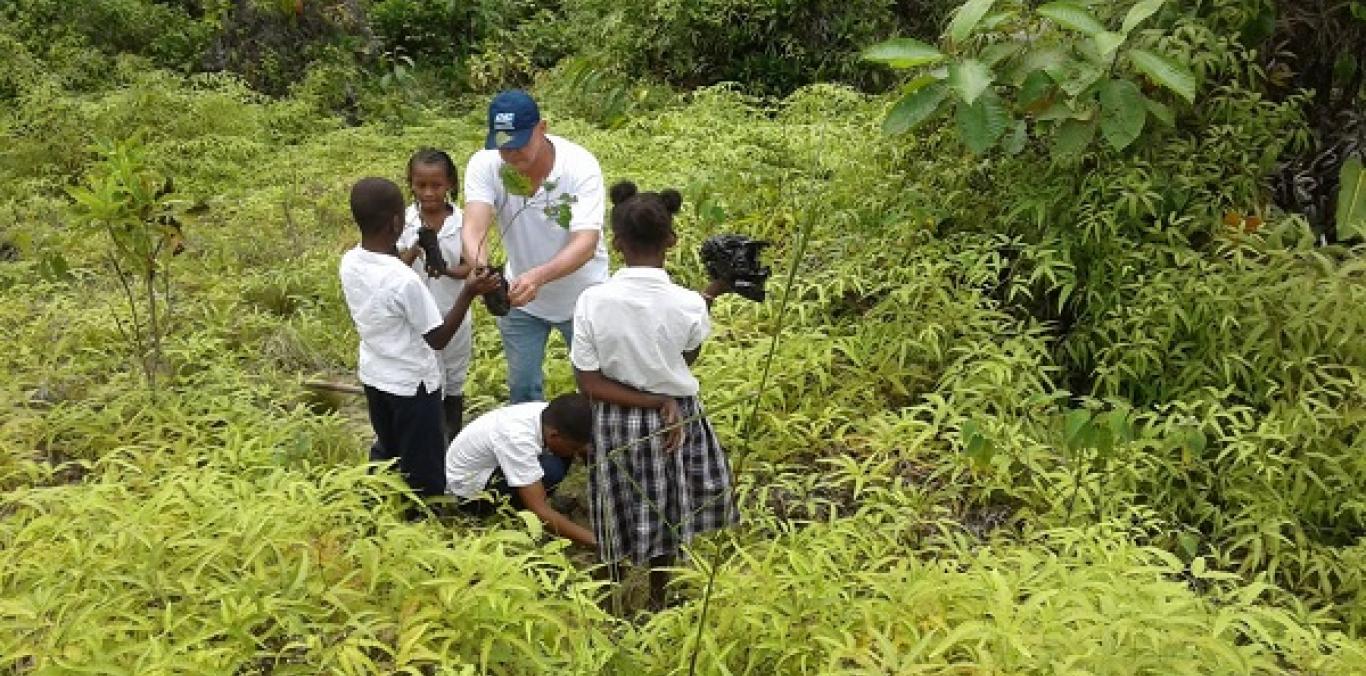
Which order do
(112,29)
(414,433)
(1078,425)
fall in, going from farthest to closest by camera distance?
1. (112,29)
2. (414,433)
3. (1078,425)

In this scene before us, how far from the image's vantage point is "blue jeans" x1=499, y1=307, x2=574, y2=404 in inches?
154

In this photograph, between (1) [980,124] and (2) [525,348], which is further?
(1) [980,124]

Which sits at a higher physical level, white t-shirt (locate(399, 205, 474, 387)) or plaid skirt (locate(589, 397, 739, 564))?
white t-shirt (locate(399, 205, 474, 387))

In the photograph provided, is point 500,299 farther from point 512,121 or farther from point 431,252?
point 512,121

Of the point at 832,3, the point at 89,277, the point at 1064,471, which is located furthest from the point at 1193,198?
the point at 89,277

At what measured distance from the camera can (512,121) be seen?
11.6ft

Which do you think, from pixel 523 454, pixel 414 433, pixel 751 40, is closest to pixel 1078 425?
pixel 523 454

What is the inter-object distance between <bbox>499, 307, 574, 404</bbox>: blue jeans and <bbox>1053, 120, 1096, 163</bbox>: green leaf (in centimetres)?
204

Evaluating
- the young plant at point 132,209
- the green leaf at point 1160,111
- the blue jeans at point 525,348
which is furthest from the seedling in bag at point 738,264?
the young plant at point 132,209

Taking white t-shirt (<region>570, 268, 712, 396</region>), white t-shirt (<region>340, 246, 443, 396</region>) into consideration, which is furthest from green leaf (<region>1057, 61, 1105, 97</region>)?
white t-shirt (<region>340, 246, 443, 396</region>)

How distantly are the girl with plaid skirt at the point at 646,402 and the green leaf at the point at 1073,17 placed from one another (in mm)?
1802

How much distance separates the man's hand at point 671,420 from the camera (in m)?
3.21

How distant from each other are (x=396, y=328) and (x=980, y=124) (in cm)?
234

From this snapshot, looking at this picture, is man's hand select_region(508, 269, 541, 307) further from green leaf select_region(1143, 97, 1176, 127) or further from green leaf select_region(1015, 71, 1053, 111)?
green leaf select_region(1143, 97, 1176, 127)
